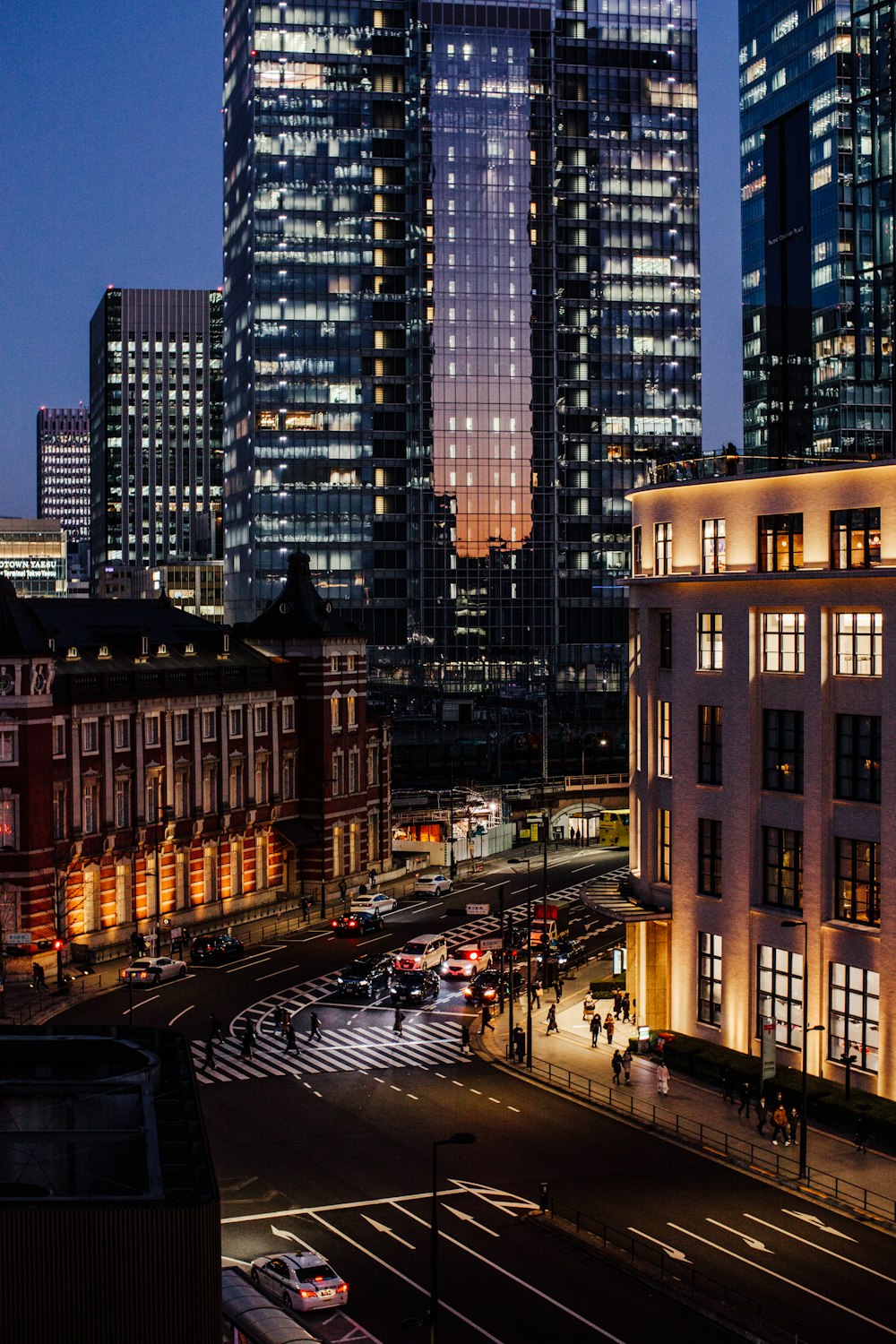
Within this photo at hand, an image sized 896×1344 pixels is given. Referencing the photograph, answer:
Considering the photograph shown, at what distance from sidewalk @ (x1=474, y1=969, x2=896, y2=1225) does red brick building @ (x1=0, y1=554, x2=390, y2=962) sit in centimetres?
2533

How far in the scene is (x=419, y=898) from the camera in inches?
4259

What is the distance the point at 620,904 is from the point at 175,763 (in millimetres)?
32221

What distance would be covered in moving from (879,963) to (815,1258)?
16882 mm

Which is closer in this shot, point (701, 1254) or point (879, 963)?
point (701, 1254)

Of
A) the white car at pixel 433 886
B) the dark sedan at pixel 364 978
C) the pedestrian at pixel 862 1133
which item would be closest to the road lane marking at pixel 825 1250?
the pedestrian at pixel 862 1133

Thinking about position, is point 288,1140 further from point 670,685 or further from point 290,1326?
point 670,685

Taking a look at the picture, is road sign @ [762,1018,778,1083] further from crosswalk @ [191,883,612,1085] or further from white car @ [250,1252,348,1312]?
white car @ [250,1252,348,1312]

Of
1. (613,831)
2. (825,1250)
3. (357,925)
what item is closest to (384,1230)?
(825,1250)

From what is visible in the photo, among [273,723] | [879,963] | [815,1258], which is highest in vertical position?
[273,723]

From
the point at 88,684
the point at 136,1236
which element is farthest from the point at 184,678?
the point at 136,1236

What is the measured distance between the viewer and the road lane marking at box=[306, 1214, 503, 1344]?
4147 centimetres

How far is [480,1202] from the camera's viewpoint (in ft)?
167

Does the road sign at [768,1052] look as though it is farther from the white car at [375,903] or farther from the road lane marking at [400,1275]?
the white car at [375,903]

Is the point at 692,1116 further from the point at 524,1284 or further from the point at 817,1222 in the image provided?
the point at 524,1284
